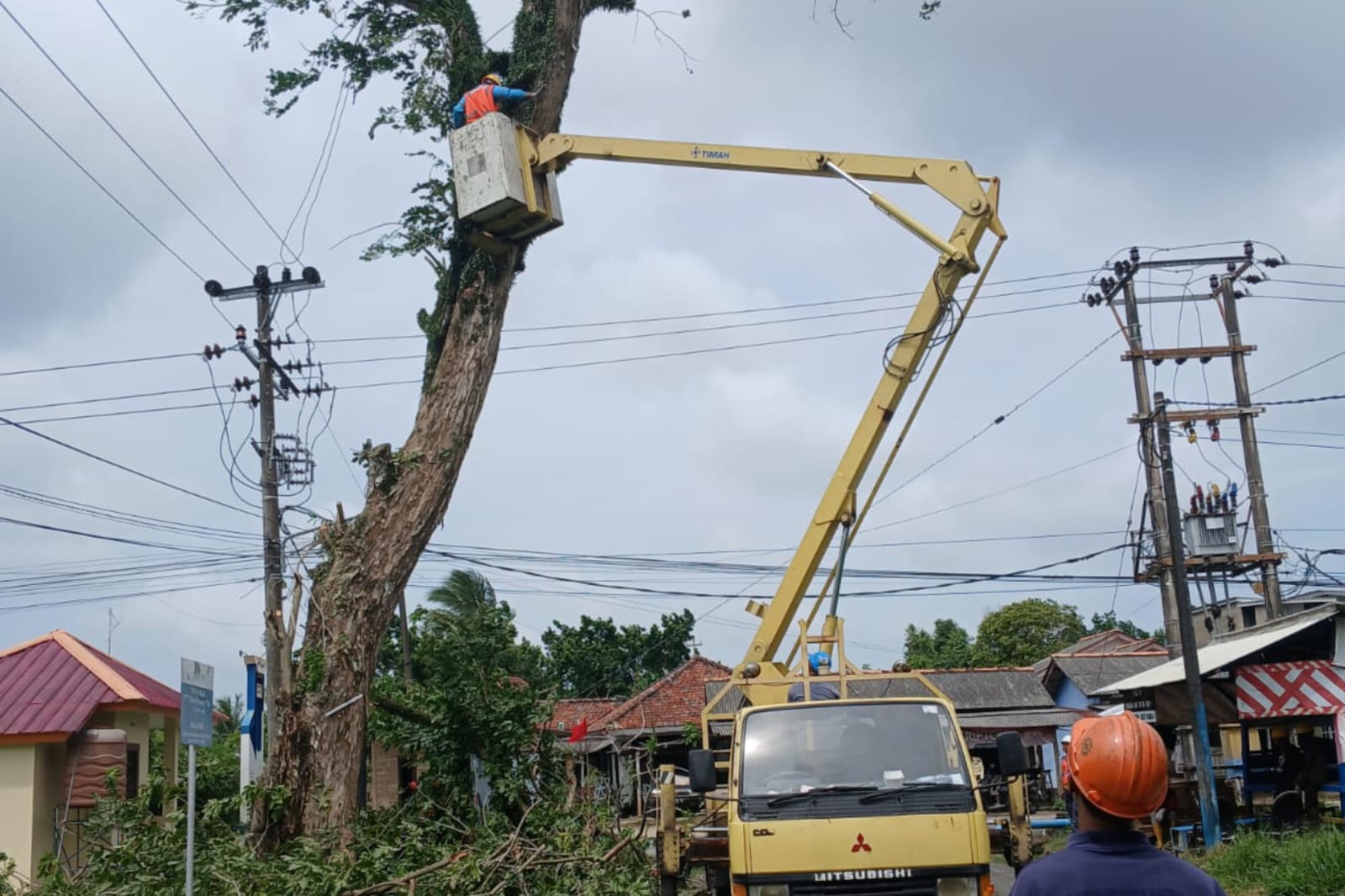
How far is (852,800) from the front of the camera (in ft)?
24.8

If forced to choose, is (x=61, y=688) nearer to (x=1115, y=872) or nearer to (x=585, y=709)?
(x=1115, y=872)

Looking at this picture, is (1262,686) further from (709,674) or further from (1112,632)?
(1112,632)

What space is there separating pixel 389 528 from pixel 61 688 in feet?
30.0

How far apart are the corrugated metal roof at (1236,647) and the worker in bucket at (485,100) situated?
11189 millimetres

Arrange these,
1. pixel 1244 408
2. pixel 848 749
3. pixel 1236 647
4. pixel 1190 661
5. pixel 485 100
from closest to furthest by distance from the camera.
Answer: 1. pixel 848 749
2. pixel 485 100
3. pixel 1190 661
4. pixel 1236 647
5. pixel 1244 408

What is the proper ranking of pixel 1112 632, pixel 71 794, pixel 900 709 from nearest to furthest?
pixel 900 709 < pixel 71 794 < pixel 1112 632

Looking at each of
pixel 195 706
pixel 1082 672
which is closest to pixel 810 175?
pixel 195 706

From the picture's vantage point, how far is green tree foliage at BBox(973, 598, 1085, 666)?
55719 mm

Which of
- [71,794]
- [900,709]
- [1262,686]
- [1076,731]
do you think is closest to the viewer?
[1076,731]

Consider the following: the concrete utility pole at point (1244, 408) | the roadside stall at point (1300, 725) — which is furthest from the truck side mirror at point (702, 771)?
the concrete utility pole at point (1244, 408)

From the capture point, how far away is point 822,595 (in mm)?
10898

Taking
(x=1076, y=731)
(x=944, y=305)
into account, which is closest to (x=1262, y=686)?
(x=944, y=305)

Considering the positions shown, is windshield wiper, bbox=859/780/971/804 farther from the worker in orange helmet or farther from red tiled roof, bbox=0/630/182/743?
red tiled roof, bbox=0/630/182/743

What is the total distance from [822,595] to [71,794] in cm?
1213
